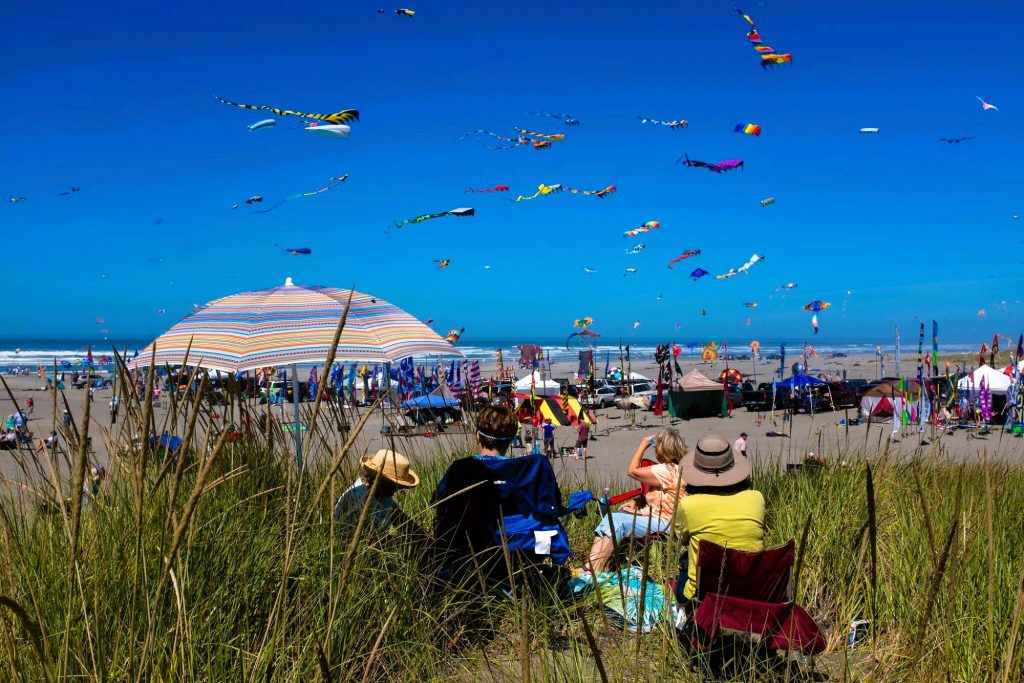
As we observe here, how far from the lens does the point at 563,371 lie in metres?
62.3

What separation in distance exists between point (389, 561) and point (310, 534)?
1.41 ft

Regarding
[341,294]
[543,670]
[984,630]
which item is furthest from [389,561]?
[341,294]

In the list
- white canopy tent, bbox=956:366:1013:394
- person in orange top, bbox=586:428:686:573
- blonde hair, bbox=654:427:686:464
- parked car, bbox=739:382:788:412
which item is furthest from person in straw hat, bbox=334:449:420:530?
parked car, bbox=739:382:788:412

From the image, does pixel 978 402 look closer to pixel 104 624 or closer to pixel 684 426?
pixel 684 426

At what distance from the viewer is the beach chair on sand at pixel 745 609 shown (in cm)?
245

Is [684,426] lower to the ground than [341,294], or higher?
lower

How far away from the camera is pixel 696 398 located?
30453 millimetres

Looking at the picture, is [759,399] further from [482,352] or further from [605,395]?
[482,352]

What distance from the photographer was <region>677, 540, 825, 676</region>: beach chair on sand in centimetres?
245

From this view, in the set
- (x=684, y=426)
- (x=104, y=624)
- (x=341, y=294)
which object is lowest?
(x=684, y=426)

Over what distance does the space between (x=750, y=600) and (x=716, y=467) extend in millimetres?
907

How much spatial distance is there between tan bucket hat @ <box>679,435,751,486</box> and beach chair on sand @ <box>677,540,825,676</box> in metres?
0.62

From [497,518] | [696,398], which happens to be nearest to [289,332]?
[497,518]

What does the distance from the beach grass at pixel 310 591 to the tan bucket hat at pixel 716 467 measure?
0.57m
